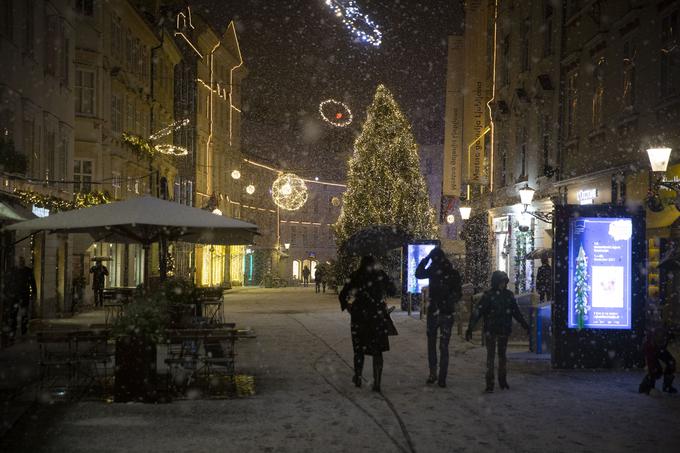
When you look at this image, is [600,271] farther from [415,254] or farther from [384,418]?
[415,254]

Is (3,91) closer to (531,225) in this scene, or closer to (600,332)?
(600,332)

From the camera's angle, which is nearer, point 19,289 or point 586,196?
point 19,289

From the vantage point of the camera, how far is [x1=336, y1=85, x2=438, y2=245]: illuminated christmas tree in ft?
143

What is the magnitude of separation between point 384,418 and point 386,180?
33925mm

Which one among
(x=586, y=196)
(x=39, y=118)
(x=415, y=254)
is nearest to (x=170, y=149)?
(x=39, y=118)

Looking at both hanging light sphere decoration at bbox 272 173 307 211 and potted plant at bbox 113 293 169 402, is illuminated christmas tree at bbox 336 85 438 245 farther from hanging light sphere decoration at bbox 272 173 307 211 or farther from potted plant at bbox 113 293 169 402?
potted plant at bbox 113 293 169 402

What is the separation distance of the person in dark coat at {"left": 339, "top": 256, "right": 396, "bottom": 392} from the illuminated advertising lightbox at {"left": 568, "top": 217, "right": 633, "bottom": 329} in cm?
348

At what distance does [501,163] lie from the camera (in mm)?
36156

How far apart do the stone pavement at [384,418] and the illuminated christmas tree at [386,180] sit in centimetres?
2878

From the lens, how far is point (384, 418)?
10.0 m

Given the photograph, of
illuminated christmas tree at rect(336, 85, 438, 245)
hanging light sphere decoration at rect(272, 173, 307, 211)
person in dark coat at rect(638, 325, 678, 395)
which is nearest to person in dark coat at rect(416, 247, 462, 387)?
person in dark coat at rect(638, 325, 678, 395)

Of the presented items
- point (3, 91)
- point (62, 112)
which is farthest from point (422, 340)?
point (62, 112)

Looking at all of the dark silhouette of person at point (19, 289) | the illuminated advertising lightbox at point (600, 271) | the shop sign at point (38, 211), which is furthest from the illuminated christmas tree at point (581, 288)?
the shop sign at point (38, 211)

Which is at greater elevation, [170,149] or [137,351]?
[170,149]
